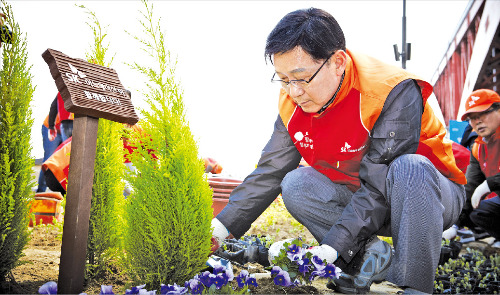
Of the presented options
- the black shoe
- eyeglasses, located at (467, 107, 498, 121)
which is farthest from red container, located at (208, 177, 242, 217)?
eyeglasses, located at (467, 107, 498, 121)

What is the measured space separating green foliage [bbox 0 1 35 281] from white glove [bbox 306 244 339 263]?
1.88 metres

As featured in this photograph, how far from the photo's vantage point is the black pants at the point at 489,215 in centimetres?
611

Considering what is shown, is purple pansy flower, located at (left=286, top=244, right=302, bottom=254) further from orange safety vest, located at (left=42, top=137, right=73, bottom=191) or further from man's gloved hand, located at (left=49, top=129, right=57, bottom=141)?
man's gloved hand, located at (left=49, top=129, right=57, bottom=141)

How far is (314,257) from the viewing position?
2.45 meters

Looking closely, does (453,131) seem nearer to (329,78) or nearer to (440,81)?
(329,78)

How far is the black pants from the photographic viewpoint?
611 cm

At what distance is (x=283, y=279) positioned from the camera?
2.44 meters

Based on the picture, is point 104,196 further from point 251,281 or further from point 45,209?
point 45,209

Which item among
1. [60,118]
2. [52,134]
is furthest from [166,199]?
[52,134]

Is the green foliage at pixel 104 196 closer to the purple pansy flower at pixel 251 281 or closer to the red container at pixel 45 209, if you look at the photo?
the purple pansy flower at pixel 251 281

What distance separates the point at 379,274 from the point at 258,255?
1.16 metres

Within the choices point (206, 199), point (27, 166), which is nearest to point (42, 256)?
point (27, 166)

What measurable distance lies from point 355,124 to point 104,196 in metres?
1.92

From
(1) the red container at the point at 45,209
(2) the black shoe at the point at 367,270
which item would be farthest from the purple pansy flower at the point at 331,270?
(1) the red container at the point at 45,209
